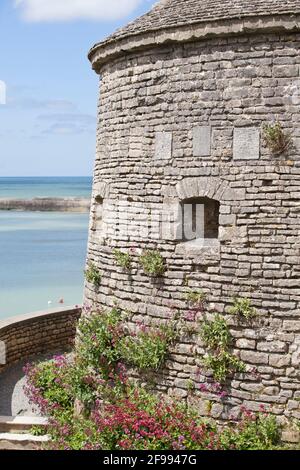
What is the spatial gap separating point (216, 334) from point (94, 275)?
2308mm

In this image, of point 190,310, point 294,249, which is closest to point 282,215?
point 294,249

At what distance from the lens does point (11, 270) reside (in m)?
30.8

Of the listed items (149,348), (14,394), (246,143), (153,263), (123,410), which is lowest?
(14,394)

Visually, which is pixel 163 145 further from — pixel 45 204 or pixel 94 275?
pixel 45 204

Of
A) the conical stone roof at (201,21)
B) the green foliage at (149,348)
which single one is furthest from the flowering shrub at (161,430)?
the conical stone roof at (201,21)

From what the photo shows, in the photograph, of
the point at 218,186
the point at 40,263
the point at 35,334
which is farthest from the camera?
the point at 40,263

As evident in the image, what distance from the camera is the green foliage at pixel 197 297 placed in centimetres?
801

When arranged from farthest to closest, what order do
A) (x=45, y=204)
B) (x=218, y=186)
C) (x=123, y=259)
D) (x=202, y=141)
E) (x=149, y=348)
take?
1. (x=45, y=204)
2. (x=123, y=259)
3. (x=149, y=348)
4. (x=202, y=141)
5. (x=218, y=186)

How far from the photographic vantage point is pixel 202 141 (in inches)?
318

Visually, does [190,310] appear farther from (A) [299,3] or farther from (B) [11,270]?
(B) [11,270]

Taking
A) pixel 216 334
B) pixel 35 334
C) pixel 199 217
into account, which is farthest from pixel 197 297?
pixel 35 334

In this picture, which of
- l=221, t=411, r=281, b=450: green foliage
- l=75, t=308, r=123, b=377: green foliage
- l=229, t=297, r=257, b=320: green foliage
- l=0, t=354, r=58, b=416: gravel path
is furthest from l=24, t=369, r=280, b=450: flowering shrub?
l=0, t=354, r=58, b=416: gravel path

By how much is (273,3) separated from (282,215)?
2.81 metres

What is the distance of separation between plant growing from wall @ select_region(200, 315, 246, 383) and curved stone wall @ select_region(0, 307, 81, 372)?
614 cm
